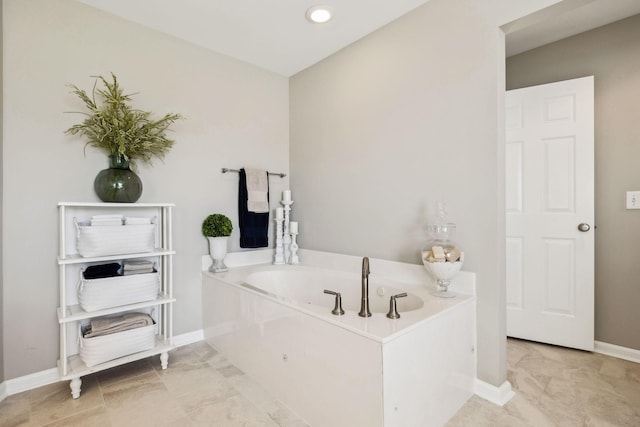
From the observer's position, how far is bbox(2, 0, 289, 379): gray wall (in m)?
1.82

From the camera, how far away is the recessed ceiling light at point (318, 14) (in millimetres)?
2060

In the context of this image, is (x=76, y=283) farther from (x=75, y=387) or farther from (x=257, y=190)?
(x=257, y=190)

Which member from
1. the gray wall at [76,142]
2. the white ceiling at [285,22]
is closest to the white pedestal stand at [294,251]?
the gray wall at [76,142]

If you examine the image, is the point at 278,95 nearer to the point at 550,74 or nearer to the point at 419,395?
the point at 550,74

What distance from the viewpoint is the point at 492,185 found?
1715mm

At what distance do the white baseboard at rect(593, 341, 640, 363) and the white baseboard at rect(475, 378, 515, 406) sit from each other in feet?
3.42

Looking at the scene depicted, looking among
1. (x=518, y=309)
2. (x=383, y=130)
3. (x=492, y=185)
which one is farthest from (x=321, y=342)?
(x=518, y=309)

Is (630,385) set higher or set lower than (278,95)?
lower

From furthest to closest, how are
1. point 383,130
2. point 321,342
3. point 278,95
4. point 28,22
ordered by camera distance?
point 278,95 → point 383,130 → point 28,22 → point 321,342

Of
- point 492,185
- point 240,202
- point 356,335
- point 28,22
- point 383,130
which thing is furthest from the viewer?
point 240,202

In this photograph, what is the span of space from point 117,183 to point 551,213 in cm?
302

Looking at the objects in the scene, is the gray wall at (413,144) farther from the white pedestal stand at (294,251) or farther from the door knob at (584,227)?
the door knob at (584,227)

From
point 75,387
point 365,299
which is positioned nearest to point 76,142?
point 75,387

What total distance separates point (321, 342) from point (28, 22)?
248cm
